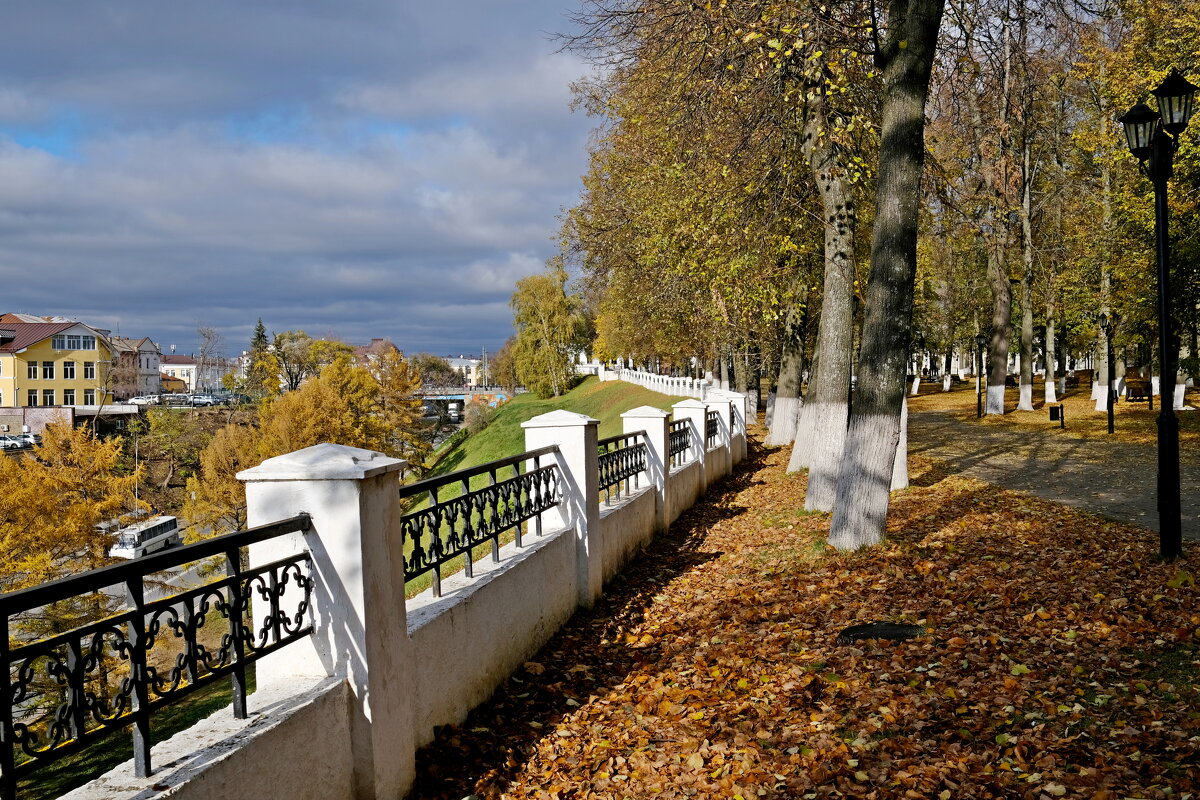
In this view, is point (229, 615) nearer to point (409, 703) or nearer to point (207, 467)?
point (409, 703)

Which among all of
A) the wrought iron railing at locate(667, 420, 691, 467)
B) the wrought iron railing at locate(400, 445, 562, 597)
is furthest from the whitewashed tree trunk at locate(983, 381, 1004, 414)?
the wrought iron railing at locate(400, 445, 562, 597)

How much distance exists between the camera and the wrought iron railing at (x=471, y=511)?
471 centimetres

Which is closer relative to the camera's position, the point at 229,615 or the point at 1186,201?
the point at 229,615

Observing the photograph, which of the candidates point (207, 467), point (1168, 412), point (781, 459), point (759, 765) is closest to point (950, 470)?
point (781, 459)

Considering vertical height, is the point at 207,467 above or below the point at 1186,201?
below

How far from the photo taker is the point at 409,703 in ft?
13.3

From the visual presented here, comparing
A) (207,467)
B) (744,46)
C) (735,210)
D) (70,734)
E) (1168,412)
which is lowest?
(207,467)

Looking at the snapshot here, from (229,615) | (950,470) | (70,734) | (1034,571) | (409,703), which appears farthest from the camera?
(950,470)

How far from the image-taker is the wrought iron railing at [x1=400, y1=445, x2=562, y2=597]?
4.71 metres

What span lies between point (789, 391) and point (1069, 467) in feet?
23.2

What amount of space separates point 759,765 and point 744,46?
8904 millimetres

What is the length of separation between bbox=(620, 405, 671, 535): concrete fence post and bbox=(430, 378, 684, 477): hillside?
2528cm

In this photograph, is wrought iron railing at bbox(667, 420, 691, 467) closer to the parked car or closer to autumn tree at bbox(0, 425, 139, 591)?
autumn tree at bbox(0, 425, 139, 591)

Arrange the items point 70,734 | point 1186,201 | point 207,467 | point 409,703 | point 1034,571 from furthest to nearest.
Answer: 1. point 207,467
2. point 1186,201
3. point 1034,571
4. point 409,703
5. point 70,734
